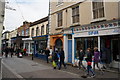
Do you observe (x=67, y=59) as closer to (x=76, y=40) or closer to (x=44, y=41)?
(x=76, y=40)

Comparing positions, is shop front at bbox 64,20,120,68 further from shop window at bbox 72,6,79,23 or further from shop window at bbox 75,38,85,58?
shop window at bbox 72,6,79,23

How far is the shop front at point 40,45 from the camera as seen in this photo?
55.2 feet

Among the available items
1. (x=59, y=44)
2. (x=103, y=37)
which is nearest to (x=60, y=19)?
(x=59, y=44)

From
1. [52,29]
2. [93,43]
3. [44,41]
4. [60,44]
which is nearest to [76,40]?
[93,43]

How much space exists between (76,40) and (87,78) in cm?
496

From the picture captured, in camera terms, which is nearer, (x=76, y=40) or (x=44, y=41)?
(x=76, y=40)

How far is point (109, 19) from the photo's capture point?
878cm

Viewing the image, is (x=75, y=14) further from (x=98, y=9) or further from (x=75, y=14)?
(x=98, y=9)

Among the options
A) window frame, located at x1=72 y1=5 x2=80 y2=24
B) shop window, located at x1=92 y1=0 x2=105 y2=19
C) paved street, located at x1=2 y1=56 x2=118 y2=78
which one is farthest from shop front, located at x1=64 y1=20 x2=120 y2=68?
paved street, located at x1=2 y1=56 x2=118 y2=78

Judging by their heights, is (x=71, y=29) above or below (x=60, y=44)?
above

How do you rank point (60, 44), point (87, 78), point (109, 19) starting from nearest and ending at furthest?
point (87, 78) → point (109, 19) → point (60, 44)

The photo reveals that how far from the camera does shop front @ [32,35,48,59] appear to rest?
1683 centimetres

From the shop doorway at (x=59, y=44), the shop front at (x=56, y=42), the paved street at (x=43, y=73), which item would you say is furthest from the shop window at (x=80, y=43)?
the shop doorway at (x=59, y=44)

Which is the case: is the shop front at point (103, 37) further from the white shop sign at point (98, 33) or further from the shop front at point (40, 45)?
the shop front at point (40, 45)
